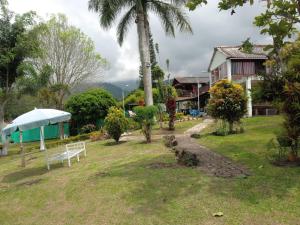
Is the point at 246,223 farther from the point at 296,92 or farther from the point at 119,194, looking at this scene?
the point at 296,92

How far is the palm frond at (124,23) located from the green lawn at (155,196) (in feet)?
52.3

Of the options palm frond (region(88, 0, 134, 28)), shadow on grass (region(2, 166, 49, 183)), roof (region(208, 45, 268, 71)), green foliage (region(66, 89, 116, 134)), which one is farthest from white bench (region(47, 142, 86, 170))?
roof (region(208, 45, 268, 71))

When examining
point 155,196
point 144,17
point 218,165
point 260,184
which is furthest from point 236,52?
point 155,196

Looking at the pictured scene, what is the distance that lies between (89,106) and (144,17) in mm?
10584

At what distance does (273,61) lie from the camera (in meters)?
9.11

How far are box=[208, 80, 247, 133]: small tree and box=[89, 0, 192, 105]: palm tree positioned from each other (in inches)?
288

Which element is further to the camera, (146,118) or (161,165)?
(146,118)

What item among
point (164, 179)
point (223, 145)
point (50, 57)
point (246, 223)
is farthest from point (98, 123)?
point (246, 223)

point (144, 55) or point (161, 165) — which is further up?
point (144, 55)

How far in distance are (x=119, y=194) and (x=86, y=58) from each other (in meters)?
34.7

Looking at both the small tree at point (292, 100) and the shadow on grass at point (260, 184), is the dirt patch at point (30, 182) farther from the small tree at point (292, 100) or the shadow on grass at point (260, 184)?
the small tree at point (292, 100)

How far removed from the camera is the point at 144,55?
23672mm

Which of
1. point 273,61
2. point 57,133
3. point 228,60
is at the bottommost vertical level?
point 57,133

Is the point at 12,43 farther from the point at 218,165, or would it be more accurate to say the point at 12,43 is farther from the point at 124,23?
the point at 218,165
